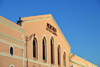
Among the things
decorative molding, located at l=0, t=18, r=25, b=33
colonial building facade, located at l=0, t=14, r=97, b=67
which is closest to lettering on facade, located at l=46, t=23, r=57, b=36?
colonial building facade, located at l=0, t=14, r=97, b=67

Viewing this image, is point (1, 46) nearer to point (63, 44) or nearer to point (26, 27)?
point (26, 27)

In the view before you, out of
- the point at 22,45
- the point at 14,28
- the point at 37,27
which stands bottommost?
the point at 22,45

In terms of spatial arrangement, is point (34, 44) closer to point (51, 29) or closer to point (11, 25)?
point (51, 29)

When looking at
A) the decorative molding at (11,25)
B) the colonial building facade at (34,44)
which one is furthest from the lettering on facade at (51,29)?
the decorative molding at (11,25)

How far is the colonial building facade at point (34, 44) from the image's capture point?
19547 millimetres

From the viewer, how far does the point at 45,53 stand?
90.9 feet

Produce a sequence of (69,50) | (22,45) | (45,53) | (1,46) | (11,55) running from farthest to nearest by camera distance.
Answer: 1. (69,50)
2. (45,53)
3. (22,45)
4. (11,55)
5. (1,46)

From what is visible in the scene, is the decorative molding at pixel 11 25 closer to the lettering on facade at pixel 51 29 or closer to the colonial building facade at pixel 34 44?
the colonial building facade at pixel 34 44

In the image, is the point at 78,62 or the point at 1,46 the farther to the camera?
the point at 78,62

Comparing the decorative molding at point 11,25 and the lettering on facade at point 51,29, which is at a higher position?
the lettering on facade at point 51,29

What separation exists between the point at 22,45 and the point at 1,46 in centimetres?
356

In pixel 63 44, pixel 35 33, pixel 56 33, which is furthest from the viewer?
pixel 63 44

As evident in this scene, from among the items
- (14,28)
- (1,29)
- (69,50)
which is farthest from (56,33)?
(1,29)

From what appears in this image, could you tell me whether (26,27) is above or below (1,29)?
above
